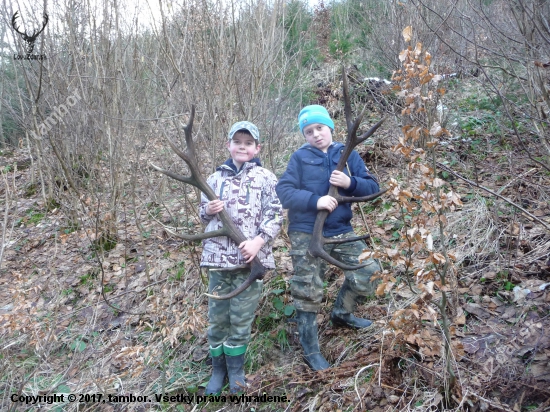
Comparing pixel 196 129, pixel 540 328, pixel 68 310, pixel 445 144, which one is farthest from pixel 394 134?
pixel 68 310

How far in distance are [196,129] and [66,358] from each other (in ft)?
8.72

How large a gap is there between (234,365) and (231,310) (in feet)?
1.35

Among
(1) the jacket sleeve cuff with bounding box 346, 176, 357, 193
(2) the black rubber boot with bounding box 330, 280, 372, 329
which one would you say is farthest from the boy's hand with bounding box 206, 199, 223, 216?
(2) the black rubber boot with bounding box 330, 280, 372, 329

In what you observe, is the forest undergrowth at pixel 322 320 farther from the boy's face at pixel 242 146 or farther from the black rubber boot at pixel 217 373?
the boy's face at pixel 242 146

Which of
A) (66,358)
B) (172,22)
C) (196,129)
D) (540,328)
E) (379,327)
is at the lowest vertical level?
(66,358)

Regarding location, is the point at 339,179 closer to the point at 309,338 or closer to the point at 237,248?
the point at 237,248

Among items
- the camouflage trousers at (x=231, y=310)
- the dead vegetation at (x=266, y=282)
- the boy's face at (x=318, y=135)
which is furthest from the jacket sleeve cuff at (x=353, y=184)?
the camouflage trousers at (x=231, y=310)

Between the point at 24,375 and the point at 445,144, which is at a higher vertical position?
the point at 445,144

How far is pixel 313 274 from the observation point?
2947 millimetres

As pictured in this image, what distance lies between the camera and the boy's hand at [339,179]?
9.27 feet

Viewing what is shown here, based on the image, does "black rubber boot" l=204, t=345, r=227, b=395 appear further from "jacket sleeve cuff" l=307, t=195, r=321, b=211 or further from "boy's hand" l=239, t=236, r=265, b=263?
"jacket sleeve cuff" l=307, t=195, r=321, b=211

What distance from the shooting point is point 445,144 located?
225 inches

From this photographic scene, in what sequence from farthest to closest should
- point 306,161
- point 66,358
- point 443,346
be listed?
point 66,358, point 306,161, point 443,346

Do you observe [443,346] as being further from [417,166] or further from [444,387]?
[417,166]
